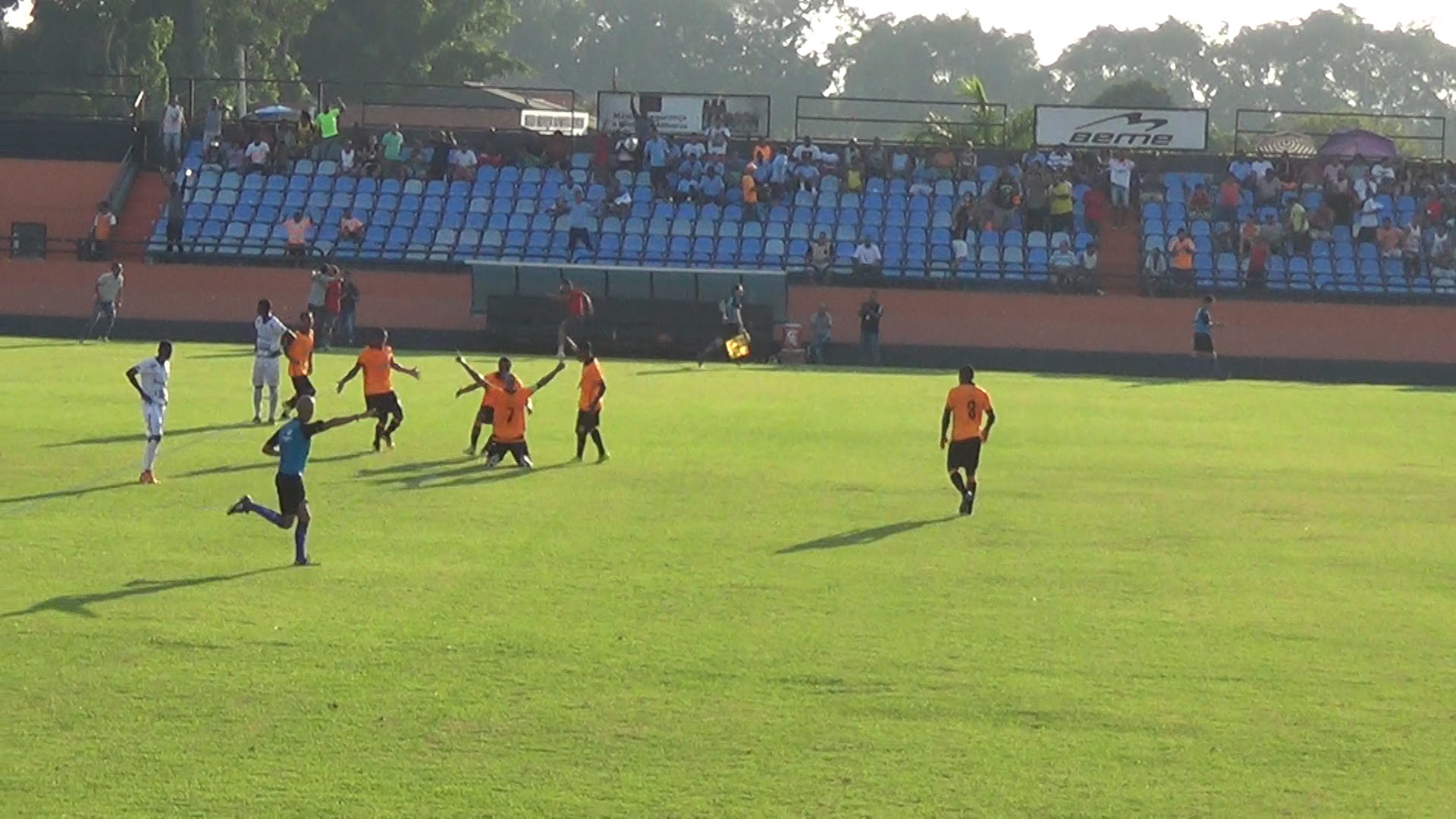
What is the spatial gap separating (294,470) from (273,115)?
130ft

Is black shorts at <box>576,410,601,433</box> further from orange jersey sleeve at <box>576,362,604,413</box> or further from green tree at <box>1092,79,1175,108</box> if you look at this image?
green tree at <box>1092,79,1175,108</box>

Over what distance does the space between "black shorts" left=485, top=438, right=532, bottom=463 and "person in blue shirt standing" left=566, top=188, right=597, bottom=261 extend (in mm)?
24487

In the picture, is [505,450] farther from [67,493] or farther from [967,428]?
[967,428]

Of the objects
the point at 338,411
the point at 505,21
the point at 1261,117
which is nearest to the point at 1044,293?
the point at 338,411

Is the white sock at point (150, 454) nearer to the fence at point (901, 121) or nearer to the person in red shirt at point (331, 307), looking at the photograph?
the person in red shirt at point (331, 307)

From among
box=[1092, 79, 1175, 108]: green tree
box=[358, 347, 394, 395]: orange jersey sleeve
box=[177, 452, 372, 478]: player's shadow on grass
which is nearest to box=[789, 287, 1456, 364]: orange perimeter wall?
box=[358, 347, 394, 395]: orange jersey sleeve

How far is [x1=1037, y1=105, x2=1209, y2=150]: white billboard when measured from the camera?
51188 millimetres

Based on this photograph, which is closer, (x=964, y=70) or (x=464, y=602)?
(x=464, y=602)

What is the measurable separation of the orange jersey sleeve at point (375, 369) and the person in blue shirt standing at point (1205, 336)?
21.3m

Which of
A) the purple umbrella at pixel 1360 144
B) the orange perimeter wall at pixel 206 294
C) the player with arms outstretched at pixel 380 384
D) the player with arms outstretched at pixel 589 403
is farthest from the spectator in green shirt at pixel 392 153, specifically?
the player with arms outstretched at pixel 589 403

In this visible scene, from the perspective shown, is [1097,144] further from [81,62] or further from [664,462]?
[81,62]

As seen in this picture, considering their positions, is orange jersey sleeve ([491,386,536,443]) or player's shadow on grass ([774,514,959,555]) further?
orange jersey sleeve ([491,386,536,443])

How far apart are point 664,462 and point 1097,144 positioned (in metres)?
31.0

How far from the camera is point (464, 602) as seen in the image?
14688 millimetres
